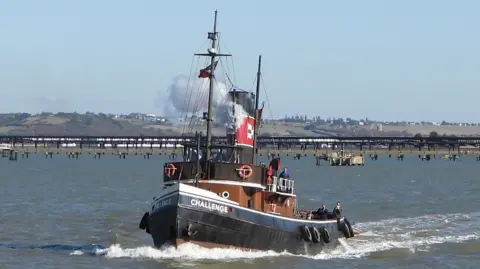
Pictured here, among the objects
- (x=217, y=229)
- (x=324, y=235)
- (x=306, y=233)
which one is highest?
(x=217, y=229)

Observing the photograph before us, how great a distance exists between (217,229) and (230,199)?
1.99 meters

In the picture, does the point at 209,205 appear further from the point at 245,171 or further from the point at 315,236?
the point at 315,236

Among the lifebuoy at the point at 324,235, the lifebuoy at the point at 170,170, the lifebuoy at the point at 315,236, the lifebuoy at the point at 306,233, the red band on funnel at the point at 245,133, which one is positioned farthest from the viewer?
the lifebuoy at the point at 324,235

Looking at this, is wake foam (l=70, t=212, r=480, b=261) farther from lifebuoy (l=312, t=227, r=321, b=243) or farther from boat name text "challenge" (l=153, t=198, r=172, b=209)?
boat name text "challenge" (l=153, t=198, r=172, b=209)

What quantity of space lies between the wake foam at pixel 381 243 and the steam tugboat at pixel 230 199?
35 centimetres

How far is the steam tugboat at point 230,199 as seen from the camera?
40.0 meters

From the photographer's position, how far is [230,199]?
42.1m

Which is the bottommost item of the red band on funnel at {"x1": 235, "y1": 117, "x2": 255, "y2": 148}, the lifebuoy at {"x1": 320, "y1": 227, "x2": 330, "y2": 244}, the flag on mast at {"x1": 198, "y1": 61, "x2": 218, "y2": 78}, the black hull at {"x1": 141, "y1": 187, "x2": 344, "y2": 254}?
the lifebuoy at {"x1": 320, "y1": 227, "x2": 330, "y2": 244}

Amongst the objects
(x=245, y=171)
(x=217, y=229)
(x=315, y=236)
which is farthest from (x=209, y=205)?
(x=315, y=236)

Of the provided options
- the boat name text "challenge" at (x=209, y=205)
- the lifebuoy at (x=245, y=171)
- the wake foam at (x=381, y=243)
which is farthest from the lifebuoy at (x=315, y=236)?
the boat name text "challenge" at (x=209, y=205)

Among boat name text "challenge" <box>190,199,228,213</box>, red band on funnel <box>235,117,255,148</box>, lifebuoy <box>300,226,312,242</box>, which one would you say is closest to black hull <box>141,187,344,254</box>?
boat name text "challenge" <box>190,199,228,213</box>

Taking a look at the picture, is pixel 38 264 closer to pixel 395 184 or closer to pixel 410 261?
pixel 410 261

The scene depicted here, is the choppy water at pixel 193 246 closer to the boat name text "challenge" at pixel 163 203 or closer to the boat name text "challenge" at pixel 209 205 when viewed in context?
the boat name text "challenge" at pixel 209 205

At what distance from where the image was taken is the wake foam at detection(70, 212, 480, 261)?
134ft
